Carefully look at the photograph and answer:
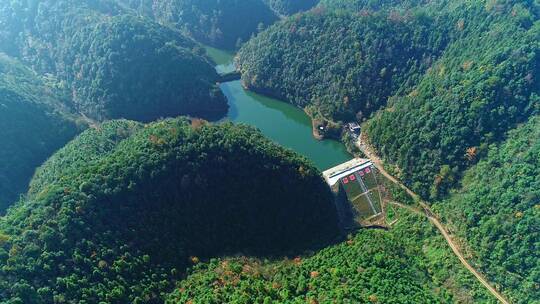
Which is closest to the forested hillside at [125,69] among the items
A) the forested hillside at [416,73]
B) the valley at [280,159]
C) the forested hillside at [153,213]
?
the valley at [280,159]

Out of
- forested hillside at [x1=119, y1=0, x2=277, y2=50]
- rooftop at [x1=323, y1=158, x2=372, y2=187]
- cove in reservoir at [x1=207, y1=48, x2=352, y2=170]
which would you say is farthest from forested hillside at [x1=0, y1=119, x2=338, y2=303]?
forested hillside at [x1=119, y1=0, x2=277, y2=50]

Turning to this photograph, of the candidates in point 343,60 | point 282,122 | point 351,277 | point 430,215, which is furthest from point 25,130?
point 430,215

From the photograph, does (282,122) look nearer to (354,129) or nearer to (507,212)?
(354,129)

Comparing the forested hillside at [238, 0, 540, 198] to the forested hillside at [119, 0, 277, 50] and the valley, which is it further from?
the forested hillside at [119, 0, 277, 50]

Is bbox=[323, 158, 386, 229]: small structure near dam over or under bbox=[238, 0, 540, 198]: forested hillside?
under

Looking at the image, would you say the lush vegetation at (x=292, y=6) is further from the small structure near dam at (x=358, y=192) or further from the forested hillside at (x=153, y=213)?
the forested hillside at (x=153, y=213)

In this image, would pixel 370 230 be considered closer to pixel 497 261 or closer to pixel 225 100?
pixel 497 261
